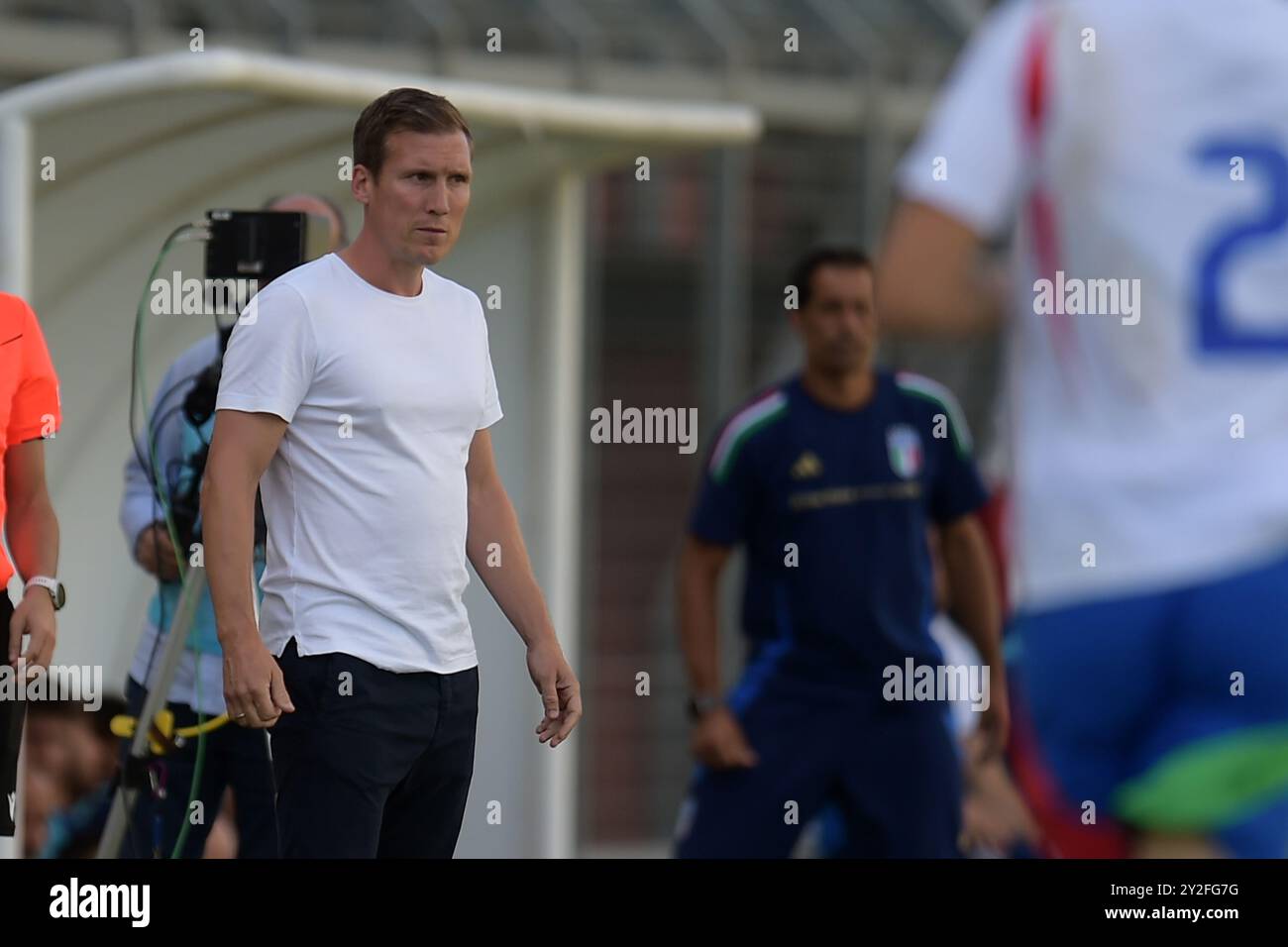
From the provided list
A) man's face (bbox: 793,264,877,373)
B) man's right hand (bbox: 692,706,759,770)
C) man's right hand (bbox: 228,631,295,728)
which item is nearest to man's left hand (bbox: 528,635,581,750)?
man's right hand (bbox: 228,631,295,728)

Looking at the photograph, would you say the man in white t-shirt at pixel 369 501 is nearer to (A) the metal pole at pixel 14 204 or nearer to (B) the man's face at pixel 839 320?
(A) the metal pole at pixel 14 204

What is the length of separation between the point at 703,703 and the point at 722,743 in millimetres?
117

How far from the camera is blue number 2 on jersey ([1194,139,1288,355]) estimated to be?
3234 millimetres

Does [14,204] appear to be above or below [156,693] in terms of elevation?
above

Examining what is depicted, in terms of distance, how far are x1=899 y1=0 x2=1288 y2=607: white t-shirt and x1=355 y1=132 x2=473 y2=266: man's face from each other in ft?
2.67

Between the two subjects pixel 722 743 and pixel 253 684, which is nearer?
pixel 253 684

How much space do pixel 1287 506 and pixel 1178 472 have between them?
15 centimetres

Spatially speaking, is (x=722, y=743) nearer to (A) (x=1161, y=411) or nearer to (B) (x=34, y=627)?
(B) (x=34, y=627)

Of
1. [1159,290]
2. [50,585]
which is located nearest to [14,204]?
[50,585]

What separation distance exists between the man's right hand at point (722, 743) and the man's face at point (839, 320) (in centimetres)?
83

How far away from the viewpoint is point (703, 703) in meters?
5.40

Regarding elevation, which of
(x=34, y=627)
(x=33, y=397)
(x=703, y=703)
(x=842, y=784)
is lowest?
(x=842, y=784)

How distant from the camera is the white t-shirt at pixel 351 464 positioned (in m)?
3.46
